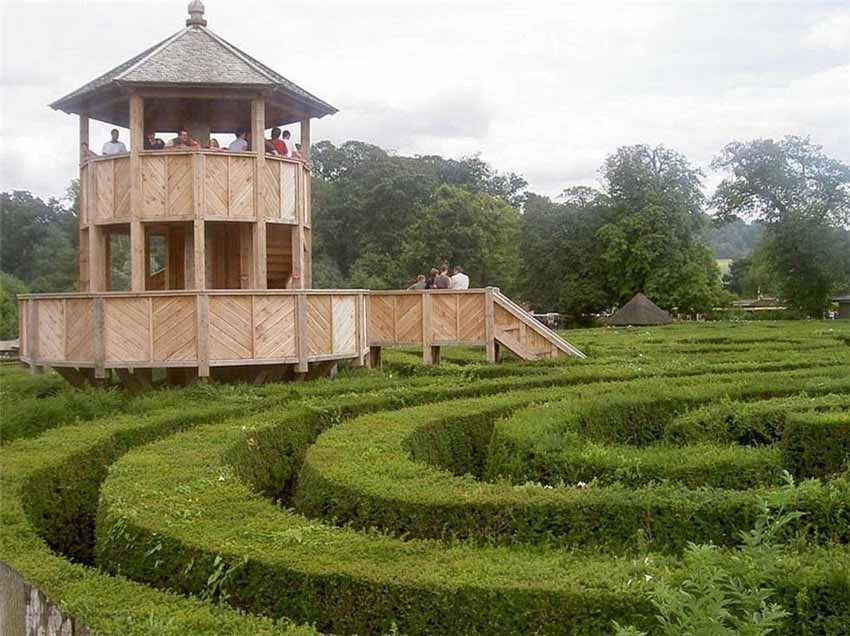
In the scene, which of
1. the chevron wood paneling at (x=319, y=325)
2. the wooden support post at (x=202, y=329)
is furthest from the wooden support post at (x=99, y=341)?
the chevron wood paneling at (x=319, y=325)

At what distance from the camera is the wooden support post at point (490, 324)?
77.7ft

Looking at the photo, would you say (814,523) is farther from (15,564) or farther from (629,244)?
(629,244)

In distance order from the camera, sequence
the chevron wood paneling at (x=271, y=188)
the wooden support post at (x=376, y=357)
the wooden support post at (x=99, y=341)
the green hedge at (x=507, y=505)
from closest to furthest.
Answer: the green hedge at (x=507, y=505) → the wooden support post at (x=99, y=341) → the chevron wood paneling at (x=271, y=188) → the wooden support post at (x=376, y=357)

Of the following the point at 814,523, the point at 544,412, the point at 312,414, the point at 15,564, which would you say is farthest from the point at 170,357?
the point at 814,523

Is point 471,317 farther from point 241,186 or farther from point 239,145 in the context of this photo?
point 239,145

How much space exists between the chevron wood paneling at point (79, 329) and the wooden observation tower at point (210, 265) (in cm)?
3

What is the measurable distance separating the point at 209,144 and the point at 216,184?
2.55 meters

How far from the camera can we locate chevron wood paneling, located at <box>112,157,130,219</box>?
2052 cm

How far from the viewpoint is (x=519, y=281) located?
76438 millimetres

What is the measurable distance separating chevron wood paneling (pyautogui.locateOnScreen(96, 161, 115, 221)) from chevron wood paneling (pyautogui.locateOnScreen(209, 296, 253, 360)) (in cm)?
432

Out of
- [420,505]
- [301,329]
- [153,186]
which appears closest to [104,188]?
[153,186]

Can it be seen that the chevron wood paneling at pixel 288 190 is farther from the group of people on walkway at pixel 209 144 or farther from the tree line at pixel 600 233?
the tree line at pixel 600 233

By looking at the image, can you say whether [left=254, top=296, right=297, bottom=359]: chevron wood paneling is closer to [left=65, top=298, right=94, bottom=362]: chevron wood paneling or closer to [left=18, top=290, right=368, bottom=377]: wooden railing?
[left=18, top=290, right=368, bottom=377]: wooden railing

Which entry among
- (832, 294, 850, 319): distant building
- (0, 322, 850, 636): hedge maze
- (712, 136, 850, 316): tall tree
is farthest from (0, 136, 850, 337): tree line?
(0, 322, 850, 636): hedge maze
